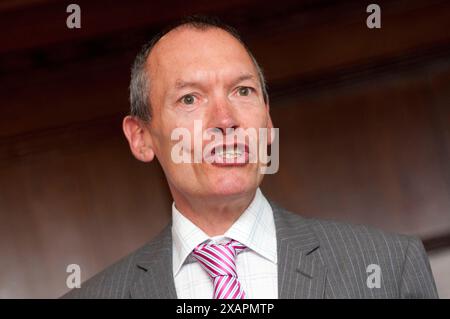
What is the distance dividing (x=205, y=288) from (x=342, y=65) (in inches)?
32.9

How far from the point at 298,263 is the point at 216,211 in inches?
5.7

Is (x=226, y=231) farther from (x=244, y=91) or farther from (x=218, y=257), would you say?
(x=244, y=91)

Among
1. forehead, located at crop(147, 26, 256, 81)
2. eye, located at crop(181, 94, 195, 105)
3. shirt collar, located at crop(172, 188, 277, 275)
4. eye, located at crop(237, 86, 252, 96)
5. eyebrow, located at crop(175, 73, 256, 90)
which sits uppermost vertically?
forehead, located at crop(147, 26, 256, 81)

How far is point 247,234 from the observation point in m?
1.45

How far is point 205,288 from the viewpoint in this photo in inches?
56.2

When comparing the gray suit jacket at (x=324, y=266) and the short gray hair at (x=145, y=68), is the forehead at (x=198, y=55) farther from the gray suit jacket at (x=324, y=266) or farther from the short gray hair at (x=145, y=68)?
the gray suit jacket at (x=324, y=266)

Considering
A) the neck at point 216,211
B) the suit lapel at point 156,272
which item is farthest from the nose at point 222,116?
the suit lapel at point 156,272

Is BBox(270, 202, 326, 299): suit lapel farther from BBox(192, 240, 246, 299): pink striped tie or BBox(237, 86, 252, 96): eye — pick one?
BBox(237, 86, 252, 96): eye

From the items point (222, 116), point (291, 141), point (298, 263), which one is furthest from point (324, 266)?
point (291, 141)

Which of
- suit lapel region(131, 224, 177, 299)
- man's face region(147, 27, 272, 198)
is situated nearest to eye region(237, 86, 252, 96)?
man's face region(147, 27, 272, 198)

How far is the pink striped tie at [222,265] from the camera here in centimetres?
140

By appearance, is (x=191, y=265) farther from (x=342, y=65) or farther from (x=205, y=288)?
(x=342, y=65)

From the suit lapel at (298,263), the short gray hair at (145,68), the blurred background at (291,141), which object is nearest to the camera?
the suit lapel at (298,263)

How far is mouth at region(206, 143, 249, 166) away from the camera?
141 centimetres
